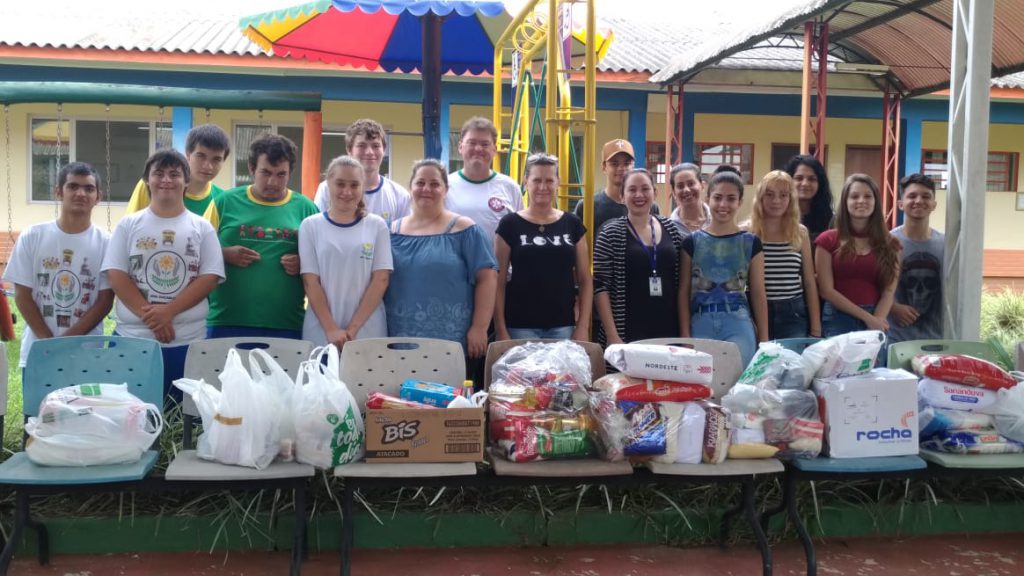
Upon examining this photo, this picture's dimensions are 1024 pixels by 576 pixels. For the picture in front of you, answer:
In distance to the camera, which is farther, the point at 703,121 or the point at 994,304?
the point at 703,121

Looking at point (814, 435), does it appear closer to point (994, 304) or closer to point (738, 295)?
point (738, 295)

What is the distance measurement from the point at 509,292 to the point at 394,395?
826mm

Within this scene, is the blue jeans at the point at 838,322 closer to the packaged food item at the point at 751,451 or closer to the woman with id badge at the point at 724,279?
the woman with id badge at the point at 724,279

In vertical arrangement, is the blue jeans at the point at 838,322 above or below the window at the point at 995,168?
below

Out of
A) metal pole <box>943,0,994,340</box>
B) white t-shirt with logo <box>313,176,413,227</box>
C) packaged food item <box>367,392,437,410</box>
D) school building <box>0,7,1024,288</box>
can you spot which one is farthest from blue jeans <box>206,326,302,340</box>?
school building <box>0,7,1024,288</box>

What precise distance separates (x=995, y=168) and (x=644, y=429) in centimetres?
1357

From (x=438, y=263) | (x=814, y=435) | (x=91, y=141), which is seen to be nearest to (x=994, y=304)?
(x=814, y=435)

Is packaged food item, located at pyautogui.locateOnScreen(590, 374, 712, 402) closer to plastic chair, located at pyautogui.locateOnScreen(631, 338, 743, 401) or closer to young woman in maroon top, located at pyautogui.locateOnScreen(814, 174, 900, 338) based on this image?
plastic chair, located at pyautogui.locateOnScreen(631, 338, 743, 401)

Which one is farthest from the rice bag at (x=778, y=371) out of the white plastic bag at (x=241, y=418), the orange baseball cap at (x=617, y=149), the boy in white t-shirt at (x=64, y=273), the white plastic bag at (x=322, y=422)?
the boy in white t-shirt at (x=64, y=273)

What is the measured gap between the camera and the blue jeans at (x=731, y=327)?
4379 millimetres

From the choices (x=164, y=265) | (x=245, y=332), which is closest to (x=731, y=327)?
(x=245, y=332)

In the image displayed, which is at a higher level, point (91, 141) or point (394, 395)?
point (91, 141)

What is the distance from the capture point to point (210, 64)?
11.5m

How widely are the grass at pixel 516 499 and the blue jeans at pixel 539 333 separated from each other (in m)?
0.76
